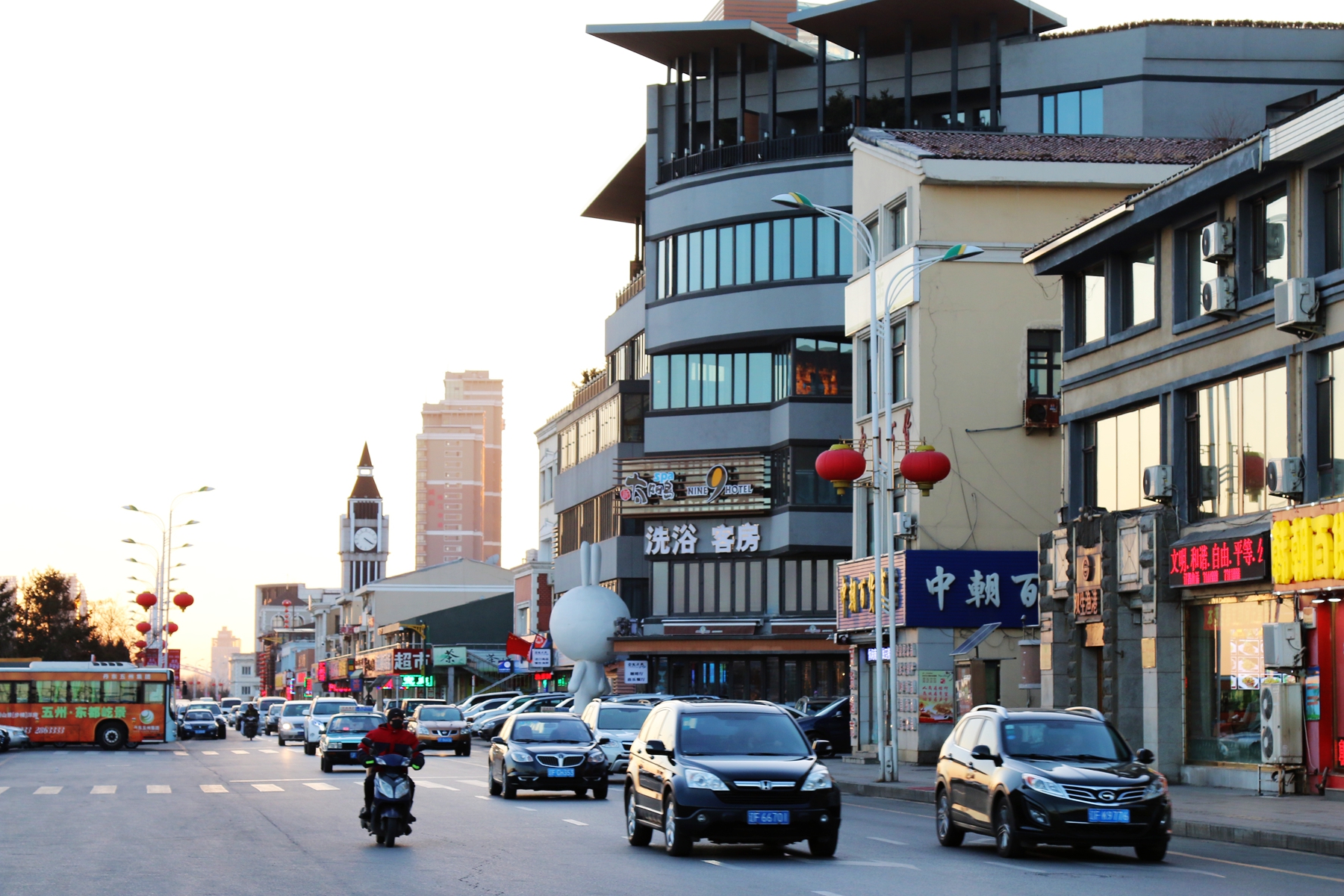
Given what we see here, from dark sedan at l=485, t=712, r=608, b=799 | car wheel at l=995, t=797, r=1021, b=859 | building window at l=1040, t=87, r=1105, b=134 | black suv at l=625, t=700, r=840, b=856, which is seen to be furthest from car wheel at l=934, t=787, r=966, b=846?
building window at l=1040, t=87, r=1105, b=134

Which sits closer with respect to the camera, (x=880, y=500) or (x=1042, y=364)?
(x=880, y=500)

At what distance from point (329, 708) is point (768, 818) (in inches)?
1574

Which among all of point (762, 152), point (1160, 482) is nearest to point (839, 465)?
point (1160, 482)

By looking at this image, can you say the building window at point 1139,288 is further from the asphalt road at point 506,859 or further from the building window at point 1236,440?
the asphalt road at point 506,859

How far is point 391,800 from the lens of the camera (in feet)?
64.4

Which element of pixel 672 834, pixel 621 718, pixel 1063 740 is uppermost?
pixel 1063 740

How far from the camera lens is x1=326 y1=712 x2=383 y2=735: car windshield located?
39656mm

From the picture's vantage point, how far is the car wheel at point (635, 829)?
1920 cm

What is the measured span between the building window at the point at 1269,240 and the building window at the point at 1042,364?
1339 centimetres

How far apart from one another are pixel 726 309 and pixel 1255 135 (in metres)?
34.8

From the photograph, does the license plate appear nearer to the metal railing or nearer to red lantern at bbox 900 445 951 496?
red lantern at bbox 900 445 951 496

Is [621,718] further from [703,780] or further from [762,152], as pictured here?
[762,152]

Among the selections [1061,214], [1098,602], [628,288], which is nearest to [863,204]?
[1061,214]

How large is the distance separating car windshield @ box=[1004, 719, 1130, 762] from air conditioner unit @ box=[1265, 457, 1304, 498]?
8.81 m
